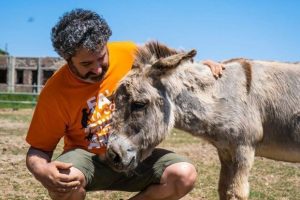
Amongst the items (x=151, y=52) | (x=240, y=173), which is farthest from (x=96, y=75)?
(x=240, y=173)

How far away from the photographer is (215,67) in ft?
13.9

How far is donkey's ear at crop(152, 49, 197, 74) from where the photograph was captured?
3779mm

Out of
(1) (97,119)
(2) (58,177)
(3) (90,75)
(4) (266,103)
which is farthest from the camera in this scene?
(4) (266,103)

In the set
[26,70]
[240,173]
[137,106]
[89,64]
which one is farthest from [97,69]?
[26,70]

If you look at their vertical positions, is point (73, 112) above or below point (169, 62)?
below

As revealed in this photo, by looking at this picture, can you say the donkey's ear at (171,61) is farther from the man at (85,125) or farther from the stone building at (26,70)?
the stone building at (26,70)

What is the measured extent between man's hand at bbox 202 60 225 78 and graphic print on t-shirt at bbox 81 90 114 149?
3.30 feet

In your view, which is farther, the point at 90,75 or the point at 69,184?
the point at 90,75

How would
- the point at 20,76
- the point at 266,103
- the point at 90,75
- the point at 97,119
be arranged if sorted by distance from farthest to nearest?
the point at 20,76 → the point at 266,103 → the point at 97,119 → the point at 90,75

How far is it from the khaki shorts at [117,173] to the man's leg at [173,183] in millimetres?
76

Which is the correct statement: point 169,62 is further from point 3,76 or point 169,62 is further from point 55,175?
point 3,76

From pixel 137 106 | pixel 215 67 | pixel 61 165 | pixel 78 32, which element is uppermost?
pixel 78 32

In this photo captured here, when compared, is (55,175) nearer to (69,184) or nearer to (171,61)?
(69,184)

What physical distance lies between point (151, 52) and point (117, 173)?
1121 mm
